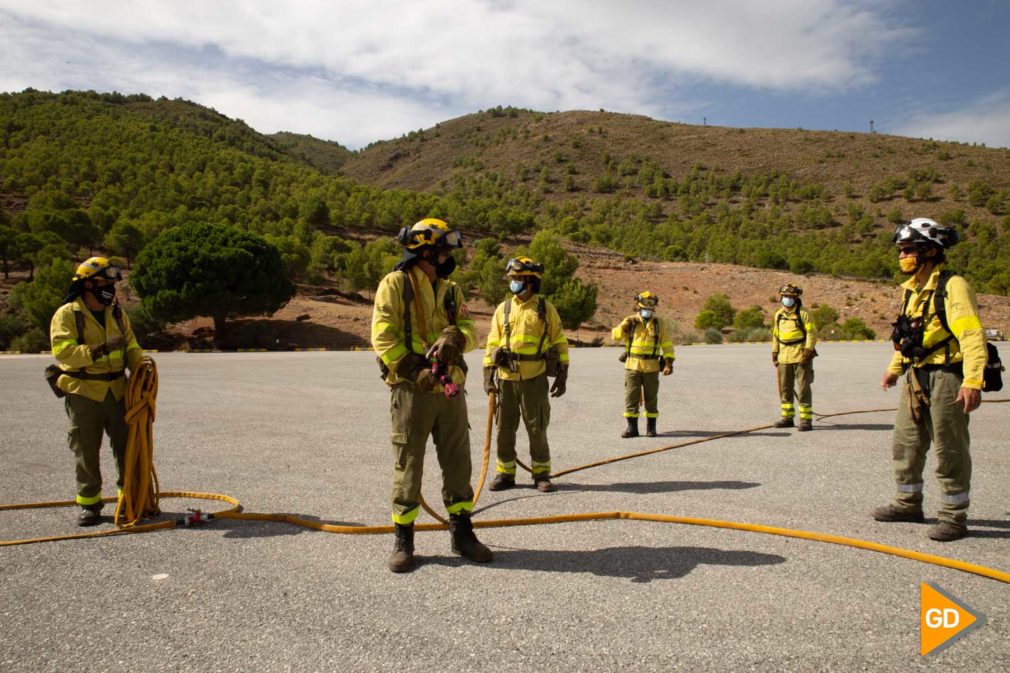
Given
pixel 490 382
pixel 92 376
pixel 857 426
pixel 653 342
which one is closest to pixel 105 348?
pixel 92 376

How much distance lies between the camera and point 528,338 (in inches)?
248

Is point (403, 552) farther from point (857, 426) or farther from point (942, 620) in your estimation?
point (857, 426)

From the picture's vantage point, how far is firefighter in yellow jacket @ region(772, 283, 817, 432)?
916 centimetres

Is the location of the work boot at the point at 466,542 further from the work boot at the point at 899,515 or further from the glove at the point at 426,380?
the work boot at the point at 899,515

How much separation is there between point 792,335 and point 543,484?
17.0 feet

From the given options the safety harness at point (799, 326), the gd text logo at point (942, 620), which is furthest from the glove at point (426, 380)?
the safety harness at point (799, 326)

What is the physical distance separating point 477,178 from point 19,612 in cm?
11111

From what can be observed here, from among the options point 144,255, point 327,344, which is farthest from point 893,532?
point 144,255

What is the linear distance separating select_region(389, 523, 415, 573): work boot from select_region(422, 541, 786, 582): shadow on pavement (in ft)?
0.54

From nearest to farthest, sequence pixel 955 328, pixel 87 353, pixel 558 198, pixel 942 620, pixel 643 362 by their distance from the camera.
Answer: pixel 942 620 < pixel 955 328 < pixel 87 353 < pixel 643 362 < pixel 558 198

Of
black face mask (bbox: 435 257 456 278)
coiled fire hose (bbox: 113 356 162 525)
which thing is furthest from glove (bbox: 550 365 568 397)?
coiled fire hose (bbox: 113 356 162 525)

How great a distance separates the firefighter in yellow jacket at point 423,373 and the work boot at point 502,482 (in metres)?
1.82

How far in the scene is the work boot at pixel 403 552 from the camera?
405 cm

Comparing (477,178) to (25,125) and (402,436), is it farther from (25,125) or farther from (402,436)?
(402,436)
